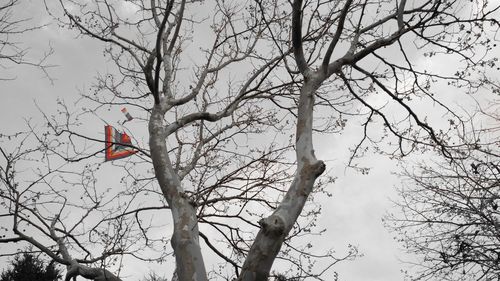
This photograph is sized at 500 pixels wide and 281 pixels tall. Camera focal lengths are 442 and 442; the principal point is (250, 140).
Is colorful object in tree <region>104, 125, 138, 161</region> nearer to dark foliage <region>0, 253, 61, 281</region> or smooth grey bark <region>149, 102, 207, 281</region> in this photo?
smooth grey bark <region>149, 102, 207, 281</region>

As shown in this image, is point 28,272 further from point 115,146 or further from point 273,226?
point 273,226

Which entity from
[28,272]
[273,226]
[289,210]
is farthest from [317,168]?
[28,272]

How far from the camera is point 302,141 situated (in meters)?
3.73

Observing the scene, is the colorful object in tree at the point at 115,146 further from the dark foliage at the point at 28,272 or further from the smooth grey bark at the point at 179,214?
the dark foliage at the point at 28,272

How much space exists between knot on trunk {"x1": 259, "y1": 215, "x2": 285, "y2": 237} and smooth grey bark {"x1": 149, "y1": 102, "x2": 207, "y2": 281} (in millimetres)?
1031

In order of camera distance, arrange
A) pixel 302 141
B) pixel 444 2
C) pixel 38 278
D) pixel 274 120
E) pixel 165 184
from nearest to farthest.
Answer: pixel 302 141
pixel 165 184
pixel 444 2
pixel 274 120
pixel 38 278

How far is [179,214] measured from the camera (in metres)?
4.28

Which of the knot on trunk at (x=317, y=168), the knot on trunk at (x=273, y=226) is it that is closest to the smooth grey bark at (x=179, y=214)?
the knot on trunk at (x=273, y=226)

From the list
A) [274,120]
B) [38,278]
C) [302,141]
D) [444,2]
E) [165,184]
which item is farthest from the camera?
[38,278]

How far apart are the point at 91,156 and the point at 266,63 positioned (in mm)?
2836

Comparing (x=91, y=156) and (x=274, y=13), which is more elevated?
(x=274, y=13)

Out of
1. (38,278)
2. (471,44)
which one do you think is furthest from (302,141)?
(38,278)

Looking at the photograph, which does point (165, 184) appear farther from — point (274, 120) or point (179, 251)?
point (274, 120)

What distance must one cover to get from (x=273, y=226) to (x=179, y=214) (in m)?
1.46
